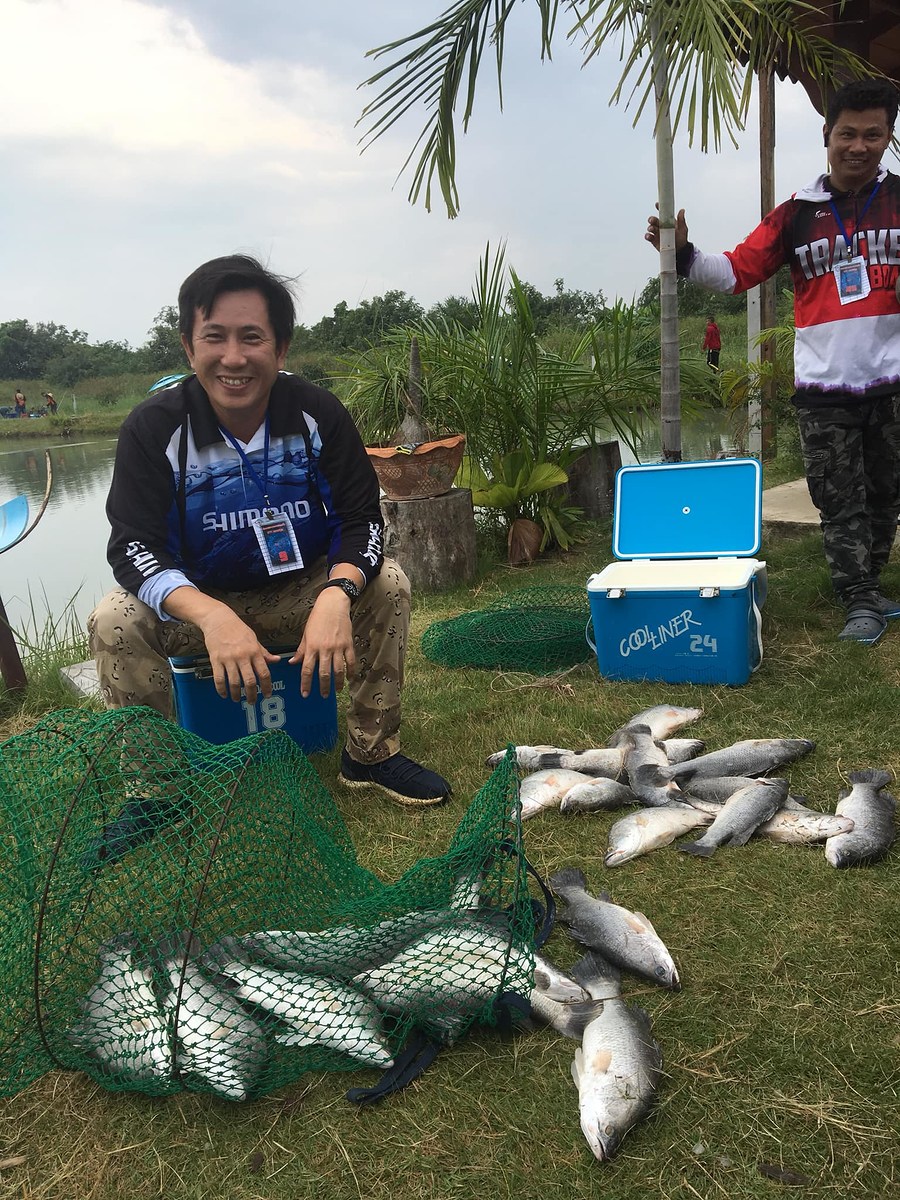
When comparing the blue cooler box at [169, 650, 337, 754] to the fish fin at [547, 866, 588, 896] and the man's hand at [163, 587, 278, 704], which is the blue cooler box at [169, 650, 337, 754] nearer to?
the man's hand at [163, 587, 278, 704]

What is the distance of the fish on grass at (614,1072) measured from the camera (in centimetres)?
163

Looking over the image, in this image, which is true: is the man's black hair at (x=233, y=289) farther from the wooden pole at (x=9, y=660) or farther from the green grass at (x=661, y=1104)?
the wooden pole at (x=9, y=660)

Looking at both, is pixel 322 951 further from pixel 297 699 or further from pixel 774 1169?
pixel 297 699

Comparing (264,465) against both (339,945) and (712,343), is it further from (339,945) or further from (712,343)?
(712,343)

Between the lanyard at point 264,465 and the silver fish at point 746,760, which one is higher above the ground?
the lanyard at point 264,465

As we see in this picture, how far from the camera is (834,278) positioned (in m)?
4.08

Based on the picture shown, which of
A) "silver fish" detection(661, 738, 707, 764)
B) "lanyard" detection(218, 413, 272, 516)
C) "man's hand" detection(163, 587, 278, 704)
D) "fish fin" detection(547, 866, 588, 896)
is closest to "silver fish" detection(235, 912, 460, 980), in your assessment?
"fish fin" detection(547, 866, 588, 896)

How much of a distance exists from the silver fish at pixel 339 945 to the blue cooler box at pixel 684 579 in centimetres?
206

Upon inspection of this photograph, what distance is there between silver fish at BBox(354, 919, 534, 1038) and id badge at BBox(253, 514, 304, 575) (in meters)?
1.45

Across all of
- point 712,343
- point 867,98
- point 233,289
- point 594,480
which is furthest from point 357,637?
point 712,343

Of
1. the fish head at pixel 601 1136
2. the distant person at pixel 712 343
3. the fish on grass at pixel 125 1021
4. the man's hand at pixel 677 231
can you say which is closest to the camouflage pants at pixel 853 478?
the man's hand at pixel 677 231

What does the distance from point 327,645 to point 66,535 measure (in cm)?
900

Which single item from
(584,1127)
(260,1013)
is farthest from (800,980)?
(260,1013)

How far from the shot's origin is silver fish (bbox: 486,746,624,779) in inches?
121
